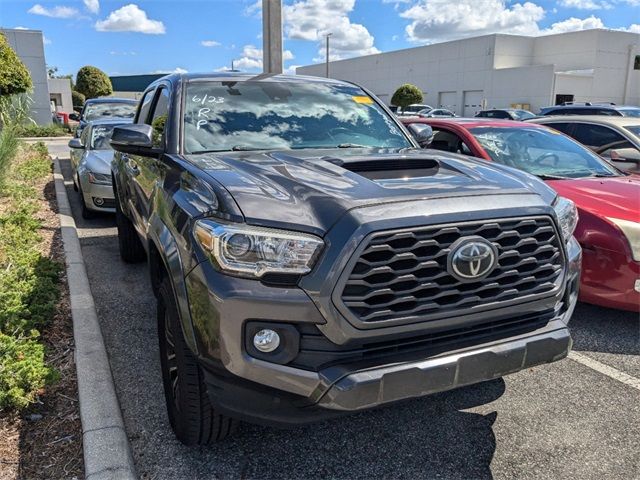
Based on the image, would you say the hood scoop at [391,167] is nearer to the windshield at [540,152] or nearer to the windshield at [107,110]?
the windshield at [540,152]

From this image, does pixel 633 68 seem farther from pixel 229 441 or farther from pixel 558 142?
pixel 229 441

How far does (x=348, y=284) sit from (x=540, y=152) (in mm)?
4159

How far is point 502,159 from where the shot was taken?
528cm

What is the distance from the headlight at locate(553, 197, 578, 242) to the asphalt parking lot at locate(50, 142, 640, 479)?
1054mm

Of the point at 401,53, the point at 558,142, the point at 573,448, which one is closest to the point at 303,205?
the point at 573,448

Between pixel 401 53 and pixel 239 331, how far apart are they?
61542 millimetres

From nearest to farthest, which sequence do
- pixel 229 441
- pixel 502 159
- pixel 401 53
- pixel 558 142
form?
pixel 229 441, pixel 502 159, pixel 558 142, pixel 401 53

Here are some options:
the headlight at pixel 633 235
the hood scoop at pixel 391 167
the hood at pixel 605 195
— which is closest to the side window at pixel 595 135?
the hood at pixel 605 195

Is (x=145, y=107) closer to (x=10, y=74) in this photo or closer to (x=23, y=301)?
(x=23, y=301)

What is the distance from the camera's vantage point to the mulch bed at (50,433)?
99.7 inches

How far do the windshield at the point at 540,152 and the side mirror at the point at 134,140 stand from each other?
3.35 m

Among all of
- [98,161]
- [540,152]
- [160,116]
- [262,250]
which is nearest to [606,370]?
[540,152]

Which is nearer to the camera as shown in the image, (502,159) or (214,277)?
(214,277)

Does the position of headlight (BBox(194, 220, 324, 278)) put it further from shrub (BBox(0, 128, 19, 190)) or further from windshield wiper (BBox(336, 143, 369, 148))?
shrub (BBox(0, 128, 19, 190))
